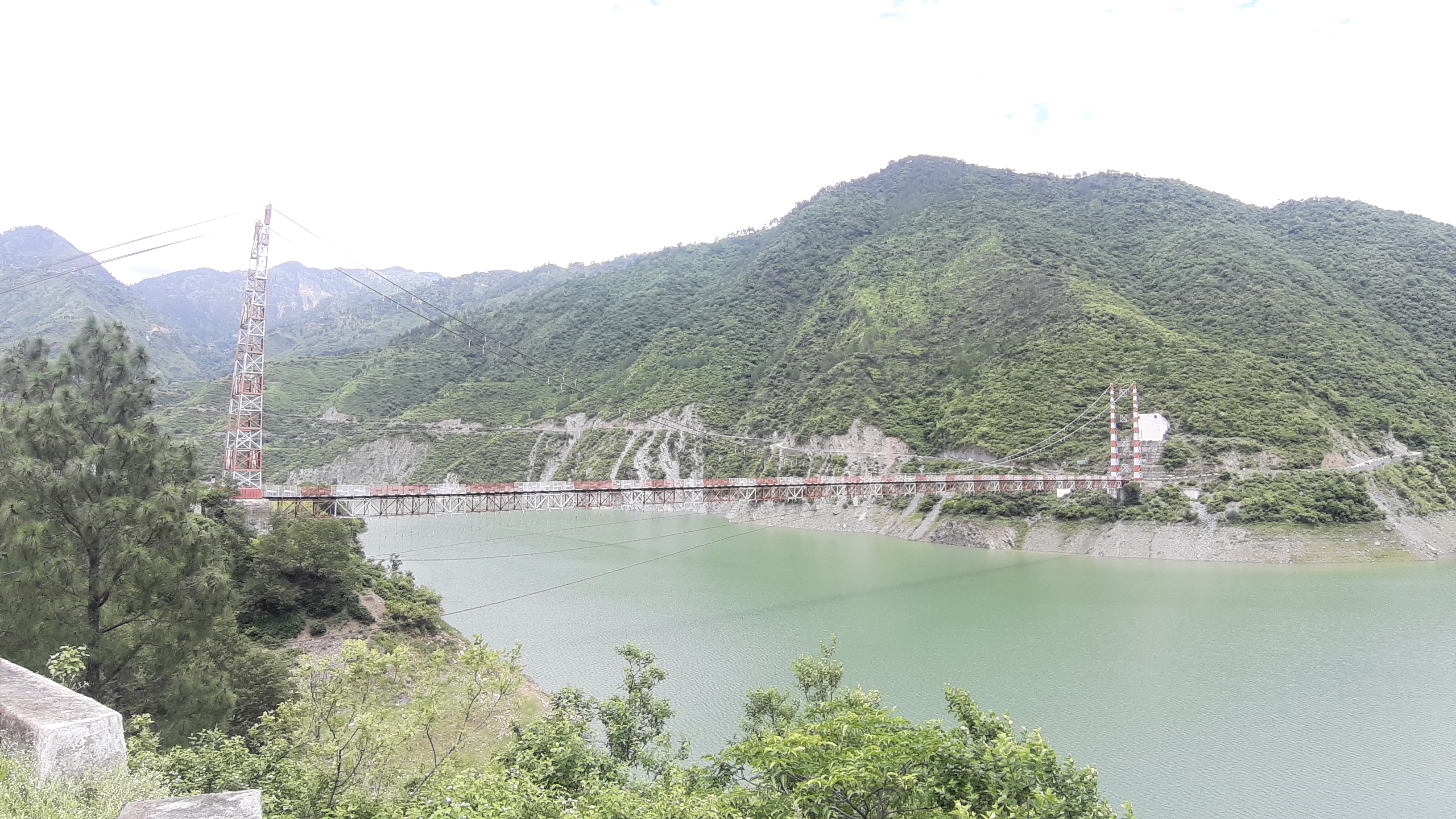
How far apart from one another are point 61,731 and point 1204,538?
32.8 m

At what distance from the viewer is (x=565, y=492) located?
21031 millimetres

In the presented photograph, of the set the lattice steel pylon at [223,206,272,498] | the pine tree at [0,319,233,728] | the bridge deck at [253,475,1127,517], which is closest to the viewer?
the pine tree at [0,319,233,728]

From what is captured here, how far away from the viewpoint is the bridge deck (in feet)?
62.2

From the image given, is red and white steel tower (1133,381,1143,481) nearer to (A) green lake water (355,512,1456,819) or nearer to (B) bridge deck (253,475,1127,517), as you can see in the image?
(B) bridge deck (253,475,1127,517)

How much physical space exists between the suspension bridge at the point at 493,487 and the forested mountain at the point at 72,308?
160ft

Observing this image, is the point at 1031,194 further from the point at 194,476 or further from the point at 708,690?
the point at 194,476

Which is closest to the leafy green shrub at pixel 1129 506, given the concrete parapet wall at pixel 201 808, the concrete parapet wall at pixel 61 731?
the concrete parapet wall at pixel 201 808

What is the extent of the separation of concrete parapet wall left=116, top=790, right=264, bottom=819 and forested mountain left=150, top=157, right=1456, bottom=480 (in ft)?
121

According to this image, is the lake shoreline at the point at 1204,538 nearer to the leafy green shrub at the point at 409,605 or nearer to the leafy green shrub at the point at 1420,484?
the leafy green shrub at the point at 1420,484

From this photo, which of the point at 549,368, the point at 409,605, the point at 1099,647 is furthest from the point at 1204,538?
the point at 549,368

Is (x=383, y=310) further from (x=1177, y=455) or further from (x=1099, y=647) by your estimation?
(x=1099, y=647)

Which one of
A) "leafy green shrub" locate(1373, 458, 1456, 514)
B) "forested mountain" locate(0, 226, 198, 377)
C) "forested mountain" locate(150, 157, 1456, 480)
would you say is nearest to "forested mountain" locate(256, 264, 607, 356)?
"forested mountain" locate(0, 226, 198, 377)

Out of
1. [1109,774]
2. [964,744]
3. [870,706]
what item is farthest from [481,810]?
[1109,774]

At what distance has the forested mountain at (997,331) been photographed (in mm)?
36000
